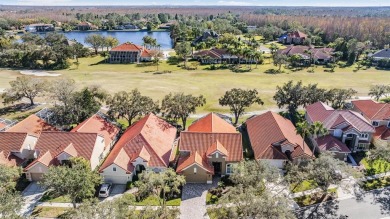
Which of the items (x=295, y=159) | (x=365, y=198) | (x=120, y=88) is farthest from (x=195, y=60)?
(x=365, y=198)

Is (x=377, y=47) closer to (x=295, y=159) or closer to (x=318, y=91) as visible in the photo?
(x=318, y=91)

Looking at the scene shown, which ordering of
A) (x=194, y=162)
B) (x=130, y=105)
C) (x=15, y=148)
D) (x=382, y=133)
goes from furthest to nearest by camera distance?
(x=130, y=105), (x=382, y=133), (x=15, y=148), (x=194, y=162)

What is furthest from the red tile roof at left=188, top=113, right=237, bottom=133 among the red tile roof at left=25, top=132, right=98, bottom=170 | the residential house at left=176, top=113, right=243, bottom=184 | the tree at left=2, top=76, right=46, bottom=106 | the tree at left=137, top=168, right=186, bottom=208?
the tree at left=2, top=76, right=46, bottom=106

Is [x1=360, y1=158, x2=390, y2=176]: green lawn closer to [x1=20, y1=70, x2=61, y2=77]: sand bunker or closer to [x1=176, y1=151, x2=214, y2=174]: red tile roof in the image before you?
[x1=176, y1=151, x2=214, y2=174]: red tile roof

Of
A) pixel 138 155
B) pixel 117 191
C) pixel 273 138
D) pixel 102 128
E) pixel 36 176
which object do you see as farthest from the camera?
pixel 102 128

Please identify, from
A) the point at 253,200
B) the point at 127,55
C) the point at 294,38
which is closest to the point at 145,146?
the point at 253,200

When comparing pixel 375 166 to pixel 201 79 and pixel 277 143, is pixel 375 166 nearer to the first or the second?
pixel 277 143

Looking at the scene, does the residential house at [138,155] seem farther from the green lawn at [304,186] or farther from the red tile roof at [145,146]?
the green lawn at [304,186]
